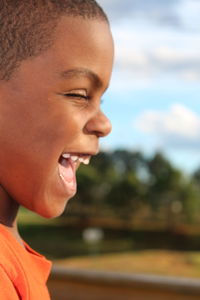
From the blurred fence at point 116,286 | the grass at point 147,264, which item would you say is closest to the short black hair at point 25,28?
the blurred fence at point 116,286

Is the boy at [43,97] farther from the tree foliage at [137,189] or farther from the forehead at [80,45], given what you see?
the tree foliage at [137,189]

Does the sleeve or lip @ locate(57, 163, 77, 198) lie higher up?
lip @ locate(57, 163, 77, 198)

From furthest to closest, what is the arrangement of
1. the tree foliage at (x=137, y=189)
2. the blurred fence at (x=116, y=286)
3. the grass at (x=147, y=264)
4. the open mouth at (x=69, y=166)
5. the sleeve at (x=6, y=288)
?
the tree foliage at (x=137, y=189), the grass at (x=147, y=264), the blurred fence at (x=116, y=286), the open mouth at (x=69, y=166), the sleeve at (x=6, y=288)

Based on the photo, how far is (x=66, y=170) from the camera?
0.73 m

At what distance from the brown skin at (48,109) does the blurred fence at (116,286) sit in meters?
1.96

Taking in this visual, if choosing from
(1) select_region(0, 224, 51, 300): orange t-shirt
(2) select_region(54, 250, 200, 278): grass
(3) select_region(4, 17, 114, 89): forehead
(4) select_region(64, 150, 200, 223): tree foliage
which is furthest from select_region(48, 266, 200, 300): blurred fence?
(4) select_region(64, 150, 200, 223): tree foliage

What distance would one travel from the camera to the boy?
0.70m

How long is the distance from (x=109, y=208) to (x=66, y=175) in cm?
1150

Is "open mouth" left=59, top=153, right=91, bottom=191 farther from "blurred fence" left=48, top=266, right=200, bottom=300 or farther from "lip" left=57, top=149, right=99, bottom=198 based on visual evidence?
"blurred fence" left=48, top=266, right=200, bottom=300

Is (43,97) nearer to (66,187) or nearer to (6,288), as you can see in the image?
(66,187)

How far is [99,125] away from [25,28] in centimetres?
14

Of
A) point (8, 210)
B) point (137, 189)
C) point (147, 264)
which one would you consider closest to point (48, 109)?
point (8, 210)

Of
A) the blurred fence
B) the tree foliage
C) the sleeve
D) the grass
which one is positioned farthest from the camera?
the tree foliage

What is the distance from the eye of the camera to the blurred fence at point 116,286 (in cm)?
261
